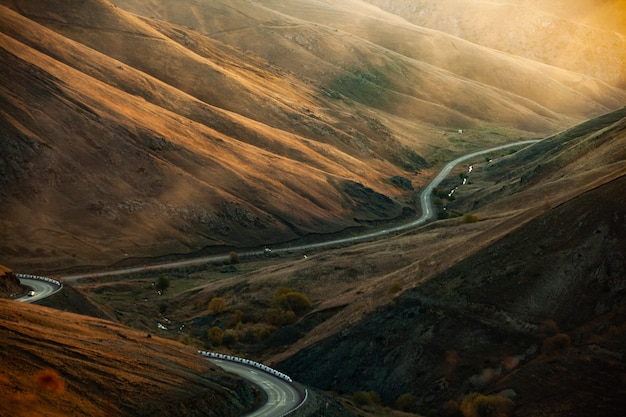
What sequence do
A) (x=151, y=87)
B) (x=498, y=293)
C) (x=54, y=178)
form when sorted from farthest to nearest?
1. (x=151, y=87)
2. (x=54, y=178)
3. (x=498, y=293)

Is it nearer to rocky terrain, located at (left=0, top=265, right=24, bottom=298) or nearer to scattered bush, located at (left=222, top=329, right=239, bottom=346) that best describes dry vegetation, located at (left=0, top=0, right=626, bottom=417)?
scattered bush, located at (left=222, top=329, right=239, bottom=346)

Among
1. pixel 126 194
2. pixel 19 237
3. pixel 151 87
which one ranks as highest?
pixel 151 87

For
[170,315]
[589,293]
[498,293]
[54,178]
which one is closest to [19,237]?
[54,178]

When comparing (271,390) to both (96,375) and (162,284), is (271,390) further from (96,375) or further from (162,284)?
(162,284)

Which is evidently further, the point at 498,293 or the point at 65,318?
the point at 498,293

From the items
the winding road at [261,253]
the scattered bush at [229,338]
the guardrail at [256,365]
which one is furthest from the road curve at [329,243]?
the guardrail at [256,365]

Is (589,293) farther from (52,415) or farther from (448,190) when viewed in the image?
(448,190)
